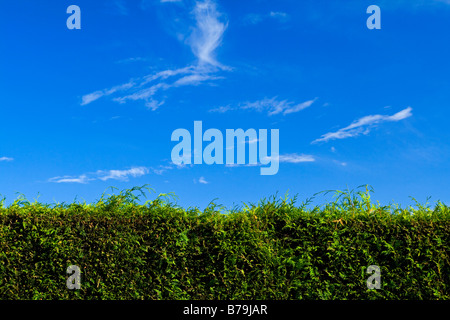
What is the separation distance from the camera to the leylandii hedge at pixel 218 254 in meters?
6.82

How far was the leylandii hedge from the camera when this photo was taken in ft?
22.4

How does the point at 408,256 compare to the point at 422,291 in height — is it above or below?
above

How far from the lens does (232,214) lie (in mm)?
7191

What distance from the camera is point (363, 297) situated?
6930 mm

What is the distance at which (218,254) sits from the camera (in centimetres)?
683

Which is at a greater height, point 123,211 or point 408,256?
point 123,211

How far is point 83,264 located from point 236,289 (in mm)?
2563

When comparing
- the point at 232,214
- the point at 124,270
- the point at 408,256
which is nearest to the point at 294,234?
the point at 232,214
